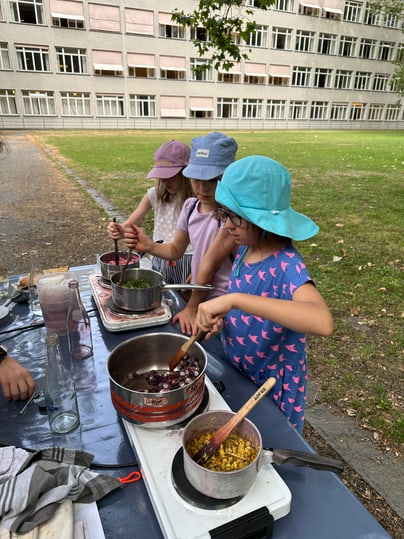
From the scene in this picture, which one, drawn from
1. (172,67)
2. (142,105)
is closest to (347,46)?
(172,67)

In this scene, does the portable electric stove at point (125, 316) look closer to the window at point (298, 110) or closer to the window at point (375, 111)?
the window at point (298, 110)

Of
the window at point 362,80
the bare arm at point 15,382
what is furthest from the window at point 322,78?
the bare arm at point 15,382

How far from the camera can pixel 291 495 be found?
2.93 ft

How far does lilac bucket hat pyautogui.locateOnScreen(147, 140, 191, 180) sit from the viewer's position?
101 inches

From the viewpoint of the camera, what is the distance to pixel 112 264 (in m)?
1.96

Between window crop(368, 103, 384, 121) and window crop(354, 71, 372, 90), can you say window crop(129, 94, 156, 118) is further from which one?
window crop(368, 103, 384, 121)

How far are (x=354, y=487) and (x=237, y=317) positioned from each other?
121 cm

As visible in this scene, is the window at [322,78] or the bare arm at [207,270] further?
the window at [322,78]

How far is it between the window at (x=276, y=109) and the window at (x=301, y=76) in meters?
1.97

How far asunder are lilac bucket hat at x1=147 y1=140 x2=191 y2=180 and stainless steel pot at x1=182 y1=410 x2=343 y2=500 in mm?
1909

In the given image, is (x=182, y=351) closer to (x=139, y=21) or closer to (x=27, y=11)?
(x=139, y=21)

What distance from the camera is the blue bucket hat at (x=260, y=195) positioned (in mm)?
1303

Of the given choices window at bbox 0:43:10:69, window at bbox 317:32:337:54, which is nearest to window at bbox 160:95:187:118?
window at bbox 0:43:10:69

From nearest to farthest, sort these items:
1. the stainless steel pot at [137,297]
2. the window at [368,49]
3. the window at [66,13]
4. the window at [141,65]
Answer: the stainless steel pot at [137,297]
the window at [66,13]
the window at [141,65]
the window at [368,49]
